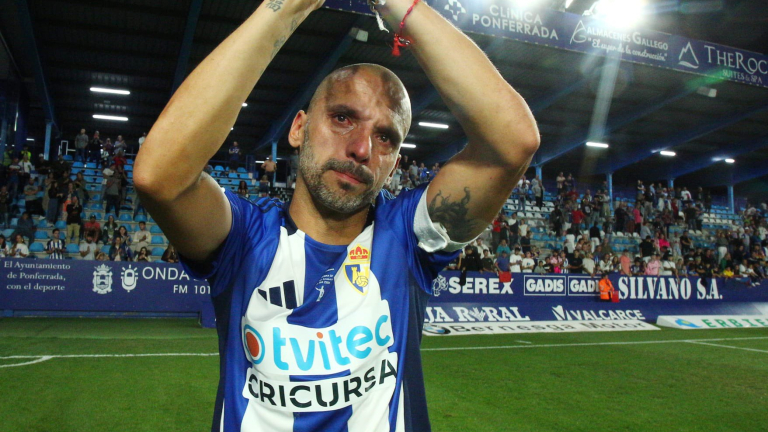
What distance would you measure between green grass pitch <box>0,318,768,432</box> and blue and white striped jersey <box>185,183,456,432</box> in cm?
323

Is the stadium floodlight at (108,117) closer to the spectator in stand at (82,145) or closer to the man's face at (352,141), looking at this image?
the spectator in stand at (82,145)

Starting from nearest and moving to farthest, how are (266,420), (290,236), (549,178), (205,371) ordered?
(266,420)
(290,236)
(205,371)
(549,178)

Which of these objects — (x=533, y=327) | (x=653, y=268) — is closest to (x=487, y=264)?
(x=533, y=327)

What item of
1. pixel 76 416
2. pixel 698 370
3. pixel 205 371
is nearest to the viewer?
pixel 76 416

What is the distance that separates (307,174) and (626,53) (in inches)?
686

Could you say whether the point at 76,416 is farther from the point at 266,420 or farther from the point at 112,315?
the point at 112,315

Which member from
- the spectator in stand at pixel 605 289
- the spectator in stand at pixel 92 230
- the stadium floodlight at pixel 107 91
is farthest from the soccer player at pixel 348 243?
the stadium floodlight at pixel 107 91

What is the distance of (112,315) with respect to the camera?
37.6 ft

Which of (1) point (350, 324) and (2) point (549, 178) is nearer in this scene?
(1) point (350, 324)

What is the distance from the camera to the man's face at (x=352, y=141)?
4.87 ft


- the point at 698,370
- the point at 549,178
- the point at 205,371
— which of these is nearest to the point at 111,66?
Answer: the point at 205,371

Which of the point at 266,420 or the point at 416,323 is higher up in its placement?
the point at 416,323

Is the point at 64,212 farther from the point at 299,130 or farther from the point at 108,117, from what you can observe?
the point at 299,130

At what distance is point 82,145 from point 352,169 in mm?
20660
